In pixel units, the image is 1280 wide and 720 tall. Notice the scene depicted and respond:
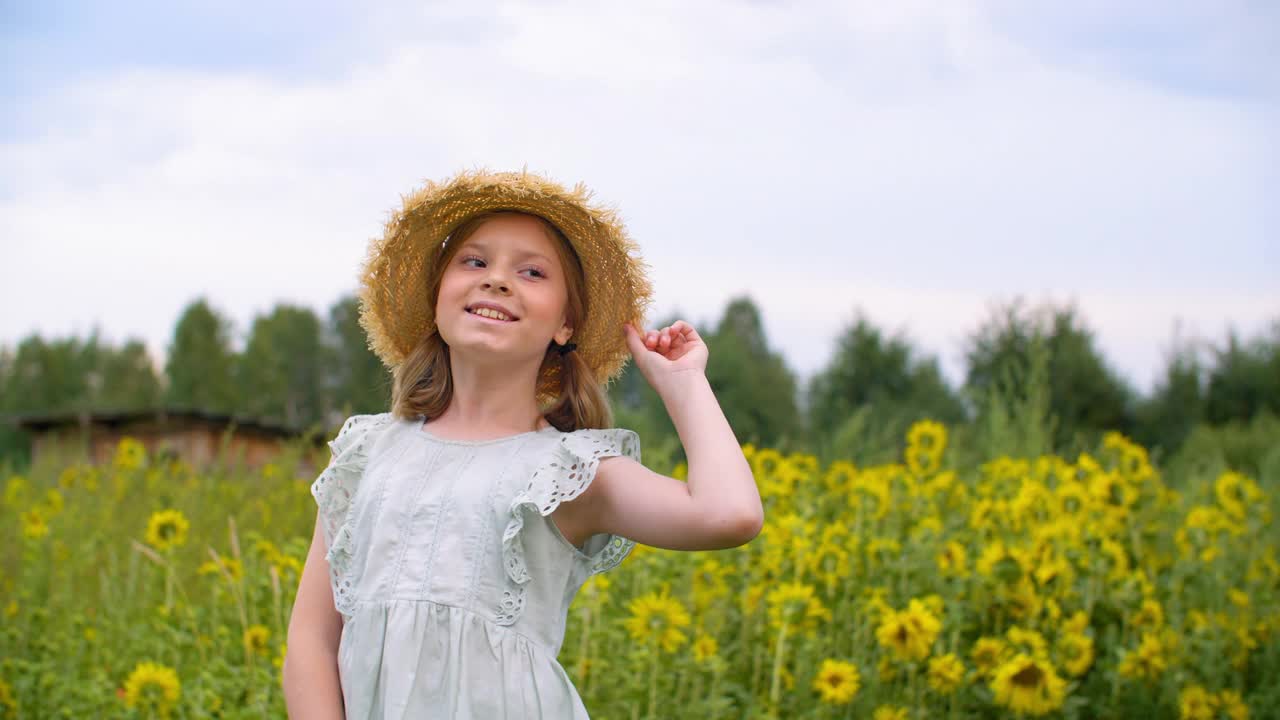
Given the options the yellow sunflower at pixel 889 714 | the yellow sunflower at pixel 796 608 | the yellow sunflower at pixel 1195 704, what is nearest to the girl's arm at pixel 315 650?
the yellow sunflower at pixel 796 608

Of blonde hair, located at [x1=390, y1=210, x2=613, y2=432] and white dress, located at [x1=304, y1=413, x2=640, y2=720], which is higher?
blonde hair, located at [x1=390, y1=210, x2=613, y2=432]

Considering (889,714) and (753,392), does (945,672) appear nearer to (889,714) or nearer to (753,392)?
(889,714)

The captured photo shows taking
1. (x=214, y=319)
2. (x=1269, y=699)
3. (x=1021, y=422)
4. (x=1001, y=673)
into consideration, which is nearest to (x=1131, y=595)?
(x=1269, y=699)

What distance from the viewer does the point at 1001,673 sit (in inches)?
121

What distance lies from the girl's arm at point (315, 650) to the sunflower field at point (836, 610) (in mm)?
1120

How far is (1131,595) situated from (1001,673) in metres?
0.89

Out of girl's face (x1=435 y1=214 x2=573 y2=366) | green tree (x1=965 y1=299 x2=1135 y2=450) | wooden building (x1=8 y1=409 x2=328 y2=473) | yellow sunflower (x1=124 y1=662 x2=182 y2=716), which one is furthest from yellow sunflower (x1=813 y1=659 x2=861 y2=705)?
wooden building (x1=8 y1=409 x2=328 y2=473)

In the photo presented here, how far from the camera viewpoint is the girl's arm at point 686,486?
64.9 inches

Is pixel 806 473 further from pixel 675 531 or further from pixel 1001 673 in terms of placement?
pixel 675 531

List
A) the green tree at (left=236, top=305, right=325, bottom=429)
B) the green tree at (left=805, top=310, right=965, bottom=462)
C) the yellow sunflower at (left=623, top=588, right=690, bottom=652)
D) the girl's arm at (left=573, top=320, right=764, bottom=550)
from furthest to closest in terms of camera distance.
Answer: the green tree at (left=236, top=305, right=325, bottom=429)
the green tree at (left=805, top=310, right=965, bottom=462)
the yellow sunflower at (left=623, top=588, right=690, bottom=652)
the girl's arm at (left=573, top=320, right=764, bottom=550)

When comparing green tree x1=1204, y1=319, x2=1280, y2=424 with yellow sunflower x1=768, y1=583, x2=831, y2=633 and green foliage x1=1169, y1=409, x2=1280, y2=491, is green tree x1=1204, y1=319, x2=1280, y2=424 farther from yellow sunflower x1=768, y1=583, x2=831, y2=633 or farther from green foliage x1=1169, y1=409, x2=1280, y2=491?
yellow sunflower x1=768, y1=583, x2=831, y2=633

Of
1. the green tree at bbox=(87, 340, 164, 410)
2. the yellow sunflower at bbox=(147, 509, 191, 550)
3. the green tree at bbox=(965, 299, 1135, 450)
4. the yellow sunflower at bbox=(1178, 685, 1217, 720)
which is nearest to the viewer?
the yellow sunflower at bbox=(147, 509, 191, 550)

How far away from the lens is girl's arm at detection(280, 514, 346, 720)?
179 cm

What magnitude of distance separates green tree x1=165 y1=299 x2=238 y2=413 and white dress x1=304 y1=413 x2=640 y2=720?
→ 90.7 feet
